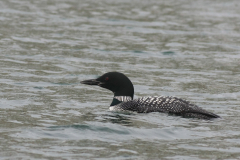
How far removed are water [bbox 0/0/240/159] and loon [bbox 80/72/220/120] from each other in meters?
0.16

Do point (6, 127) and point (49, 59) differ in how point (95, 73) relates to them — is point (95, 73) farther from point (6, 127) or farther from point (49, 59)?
point (6, 127)

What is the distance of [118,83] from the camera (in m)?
8.48

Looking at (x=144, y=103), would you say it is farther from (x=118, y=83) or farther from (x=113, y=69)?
(x=113, y=69)

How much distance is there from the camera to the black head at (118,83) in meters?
8.43

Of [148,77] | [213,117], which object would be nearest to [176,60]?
[148,77]

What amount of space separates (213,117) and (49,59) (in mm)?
5568

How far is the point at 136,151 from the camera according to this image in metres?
5.98

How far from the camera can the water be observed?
246 inches

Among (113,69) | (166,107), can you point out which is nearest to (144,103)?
(166,107)

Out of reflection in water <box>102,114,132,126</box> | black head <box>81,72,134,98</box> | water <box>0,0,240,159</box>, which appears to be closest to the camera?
water <box>0,0,240,159</box>

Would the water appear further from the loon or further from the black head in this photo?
the black head

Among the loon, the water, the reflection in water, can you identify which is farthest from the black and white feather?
the reflection in water

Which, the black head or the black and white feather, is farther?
the black head

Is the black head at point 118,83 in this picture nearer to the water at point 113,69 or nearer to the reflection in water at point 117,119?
the water at point 113,69
